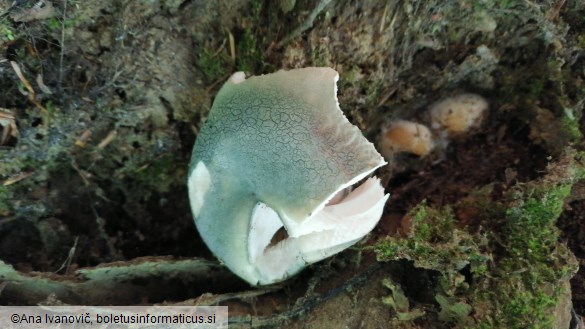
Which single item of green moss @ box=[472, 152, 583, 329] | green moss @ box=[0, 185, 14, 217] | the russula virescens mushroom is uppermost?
green moss @ box=[0, 185, 14, 217]

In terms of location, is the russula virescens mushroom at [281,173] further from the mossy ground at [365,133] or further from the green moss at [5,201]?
the green moss at [5,201]

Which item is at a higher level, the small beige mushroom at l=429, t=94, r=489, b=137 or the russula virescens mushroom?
the small beige mushroom at l=429, t=94, r=489, b=137

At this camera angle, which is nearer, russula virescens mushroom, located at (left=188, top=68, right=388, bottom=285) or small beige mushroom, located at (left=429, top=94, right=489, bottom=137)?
russula virescens mushroom, located at (left=188, top=68, right=388, bottom=285)

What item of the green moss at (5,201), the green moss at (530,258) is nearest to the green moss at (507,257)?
the green moss at (530,258)

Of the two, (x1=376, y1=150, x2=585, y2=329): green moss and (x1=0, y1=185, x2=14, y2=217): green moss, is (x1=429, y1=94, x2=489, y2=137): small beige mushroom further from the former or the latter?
(x1=0, y1=185, x2=14, y2=217): green moss

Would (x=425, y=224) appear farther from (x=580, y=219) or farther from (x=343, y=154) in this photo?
(x=580, y=219)

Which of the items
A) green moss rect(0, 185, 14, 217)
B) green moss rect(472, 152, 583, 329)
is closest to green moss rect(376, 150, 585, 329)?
green moss rect(472, 152, 583, 329)
